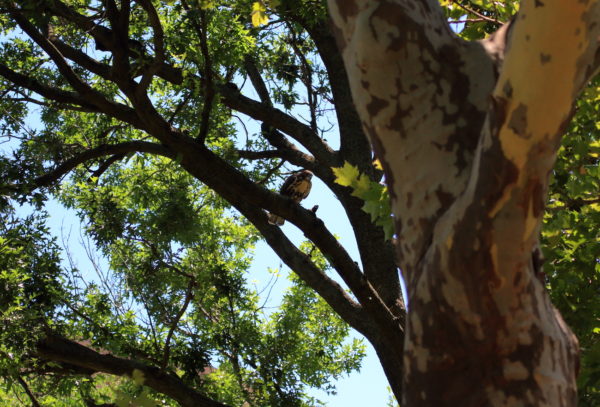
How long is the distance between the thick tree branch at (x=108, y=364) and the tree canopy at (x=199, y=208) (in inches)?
0.6

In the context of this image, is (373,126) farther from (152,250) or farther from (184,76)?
(152,250)

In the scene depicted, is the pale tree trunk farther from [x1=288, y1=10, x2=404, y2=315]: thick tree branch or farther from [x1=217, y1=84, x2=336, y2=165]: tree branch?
[x1=217, y1=84, x2=336, y2=165]: tree branch

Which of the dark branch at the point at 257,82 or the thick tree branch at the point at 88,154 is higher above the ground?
the dark branch at the point at 257,82

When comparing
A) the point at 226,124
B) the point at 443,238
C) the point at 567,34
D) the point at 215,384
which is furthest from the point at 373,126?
the point at 215,384

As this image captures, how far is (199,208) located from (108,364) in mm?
3004

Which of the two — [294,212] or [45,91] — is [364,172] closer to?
[294,212]

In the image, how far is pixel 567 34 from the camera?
2.76m

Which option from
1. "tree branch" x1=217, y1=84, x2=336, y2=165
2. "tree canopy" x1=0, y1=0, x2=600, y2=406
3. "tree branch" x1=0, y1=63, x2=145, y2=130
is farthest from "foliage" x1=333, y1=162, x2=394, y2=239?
"tree branch" x1=217, y1=84, x2=336, y2=165

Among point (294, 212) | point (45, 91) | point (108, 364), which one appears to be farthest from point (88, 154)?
point (294, 212)

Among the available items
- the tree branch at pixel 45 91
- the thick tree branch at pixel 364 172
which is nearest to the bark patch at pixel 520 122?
the thick tree branch at pixel 364 172

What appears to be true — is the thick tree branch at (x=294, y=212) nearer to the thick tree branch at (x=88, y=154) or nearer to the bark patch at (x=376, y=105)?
the thick tree branch at (x=88, y=154)

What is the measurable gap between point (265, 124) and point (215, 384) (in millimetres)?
3688

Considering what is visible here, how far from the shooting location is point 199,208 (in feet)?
36.2

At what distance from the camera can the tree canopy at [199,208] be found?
6.89 m
